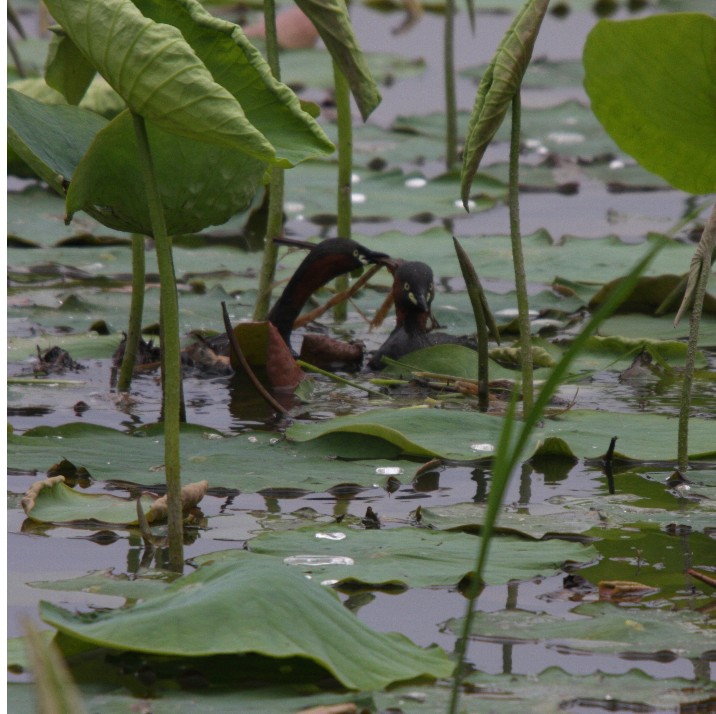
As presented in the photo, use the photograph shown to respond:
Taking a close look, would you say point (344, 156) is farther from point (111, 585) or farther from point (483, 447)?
point (111, 585)

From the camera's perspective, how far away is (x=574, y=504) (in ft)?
6.97

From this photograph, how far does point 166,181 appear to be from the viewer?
1.94 meters

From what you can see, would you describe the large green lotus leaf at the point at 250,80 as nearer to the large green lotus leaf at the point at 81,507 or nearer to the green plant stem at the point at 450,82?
the large green lotus leaf at the point at 81,507

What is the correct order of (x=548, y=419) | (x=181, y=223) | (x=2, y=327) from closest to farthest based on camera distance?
(x=2, y=327), (x=181, y=223), (x=548, y=419)

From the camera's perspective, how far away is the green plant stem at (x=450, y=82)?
501cm

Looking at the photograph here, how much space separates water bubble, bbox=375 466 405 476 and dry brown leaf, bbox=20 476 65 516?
0.54 m

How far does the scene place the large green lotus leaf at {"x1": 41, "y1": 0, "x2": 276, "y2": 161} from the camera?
158 centimetres

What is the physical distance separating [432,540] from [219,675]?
1.89ft

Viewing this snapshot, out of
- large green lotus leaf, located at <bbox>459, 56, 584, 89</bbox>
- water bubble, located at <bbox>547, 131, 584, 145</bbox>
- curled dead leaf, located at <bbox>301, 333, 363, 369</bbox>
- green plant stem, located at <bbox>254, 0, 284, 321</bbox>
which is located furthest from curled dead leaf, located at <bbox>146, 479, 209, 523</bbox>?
large green lotus leaf, located at <bbox>459, 56, 584, 89</bbox>

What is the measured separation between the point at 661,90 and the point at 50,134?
0.98 m

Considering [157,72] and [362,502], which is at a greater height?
[157,72]

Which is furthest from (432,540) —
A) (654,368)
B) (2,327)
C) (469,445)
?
(654,368)

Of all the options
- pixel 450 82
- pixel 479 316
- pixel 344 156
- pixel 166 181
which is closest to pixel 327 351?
pixel 344 156

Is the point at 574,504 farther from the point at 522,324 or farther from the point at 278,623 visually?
the point at 278,623
